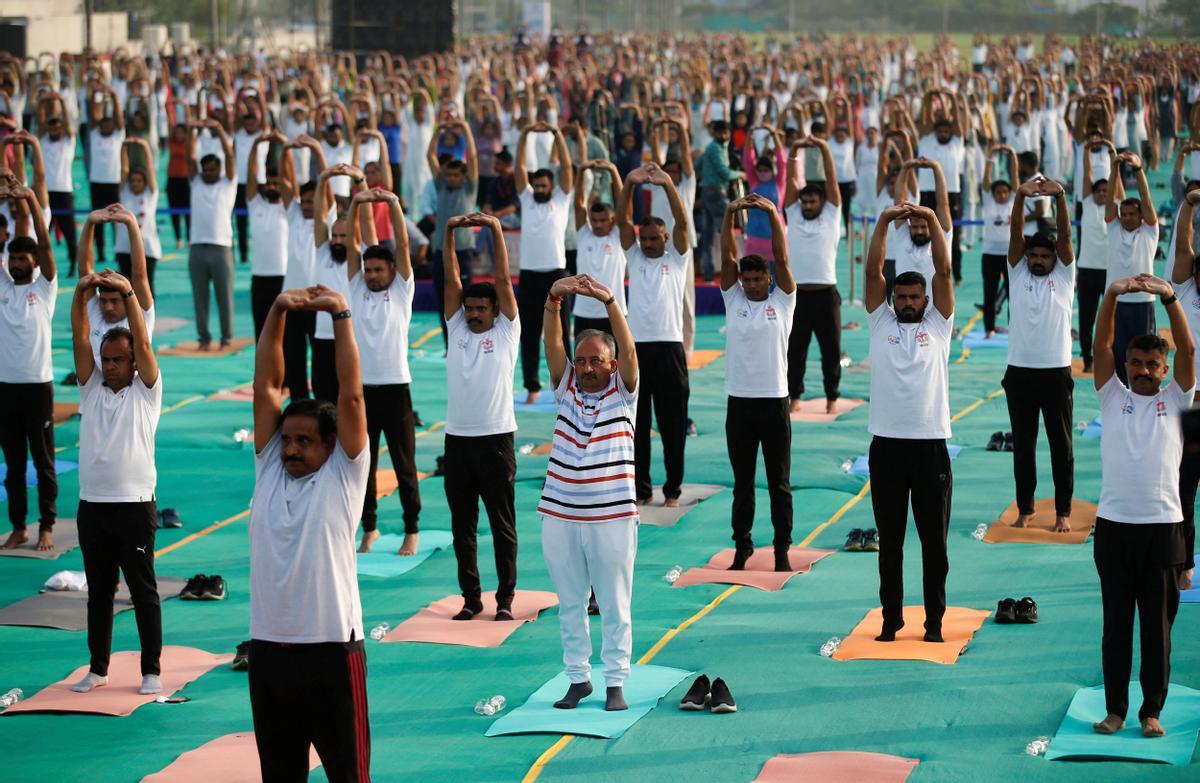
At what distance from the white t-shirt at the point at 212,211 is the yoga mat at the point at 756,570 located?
799 centimetres

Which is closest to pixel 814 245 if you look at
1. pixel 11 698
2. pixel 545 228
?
pixel 545 228

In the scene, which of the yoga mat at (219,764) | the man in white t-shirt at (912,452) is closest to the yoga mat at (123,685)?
the yoga mat at (219,764)

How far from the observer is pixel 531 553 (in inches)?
463

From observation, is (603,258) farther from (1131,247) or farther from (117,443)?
(117,443)

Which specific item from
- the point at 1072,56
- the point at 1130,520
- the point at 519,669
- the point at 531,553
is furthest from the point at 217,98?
the point at 1072,56

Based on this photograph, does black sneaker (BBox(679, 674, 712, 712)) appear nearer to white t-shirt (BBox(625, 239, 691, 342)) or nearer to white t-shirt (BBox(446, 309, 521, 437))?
white t-shirt (BBox(446, 309, 521, 437))

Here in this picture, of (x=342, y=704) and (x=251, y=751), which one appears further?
(x=251, y=751)

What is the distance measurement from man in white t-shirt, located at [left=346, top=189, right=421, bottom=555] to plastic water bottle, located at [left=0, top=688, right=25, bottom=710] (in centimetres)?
293

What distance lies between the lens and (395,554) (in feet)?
38.7

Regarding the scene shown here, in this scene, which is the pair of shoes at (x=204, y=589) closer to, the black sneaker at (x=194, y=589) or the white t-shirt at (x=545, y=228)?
the black sneaker at (x=194, y=589)

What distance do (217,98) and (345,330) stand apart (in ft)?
73.7

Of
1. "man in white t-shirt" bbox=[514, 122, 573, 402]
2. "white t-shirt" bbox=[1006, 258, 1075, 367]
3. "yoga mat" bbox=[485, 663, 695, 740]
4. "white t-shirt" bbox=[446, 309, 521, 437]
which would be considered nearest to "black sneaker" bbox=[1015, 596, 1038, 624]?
"yoga mat" bbox=[485, 663, 695, 740]

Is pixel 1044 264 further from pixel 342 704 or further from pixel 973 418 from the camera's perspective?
pixel 342 704

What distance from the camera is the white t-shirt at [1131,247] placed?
46.6ft
